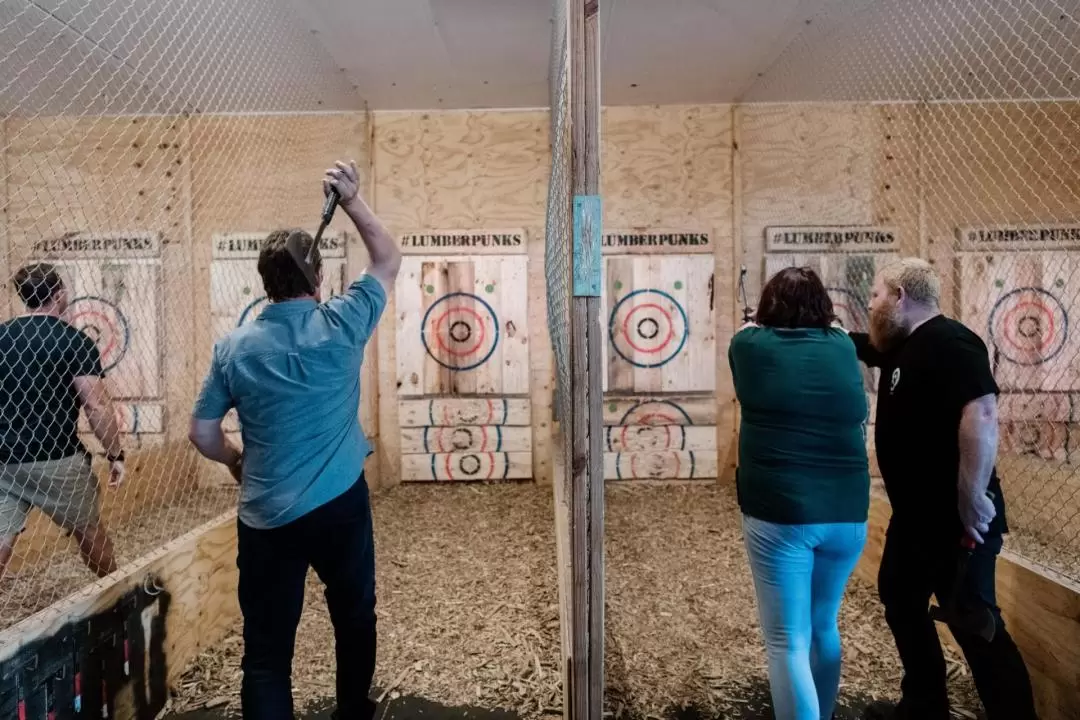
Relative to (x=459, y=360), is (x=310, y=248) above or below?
above

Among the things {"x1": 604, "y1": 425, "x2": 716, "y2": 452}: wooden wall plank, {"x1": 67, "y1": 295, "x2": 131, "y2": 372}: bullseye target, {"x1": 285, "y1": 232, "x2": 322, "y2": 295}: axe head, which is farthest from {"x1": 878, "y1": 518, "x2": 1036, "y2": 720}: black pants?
{"x1": 67, "y1": 295, "x2": 131, "y2": 372}: bullseye target

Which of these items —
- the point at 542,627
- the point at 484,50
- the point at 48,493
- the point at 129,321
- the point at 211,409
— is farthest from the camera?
the point at 129,321

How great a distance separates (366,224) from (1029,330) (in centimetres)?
402

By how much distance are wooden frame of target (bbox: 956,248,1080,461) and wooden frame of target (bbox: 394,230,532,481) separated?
2.76 m

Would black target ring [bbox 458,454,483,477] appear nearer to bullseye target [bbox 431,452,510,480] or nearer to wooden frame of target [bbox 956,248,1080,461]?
bullseye target [bbox 431,452,510,480]

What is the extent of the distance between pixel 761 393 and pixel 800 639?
0.59 metres

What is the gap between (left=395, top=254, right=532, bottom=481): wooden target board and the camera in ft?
12.7

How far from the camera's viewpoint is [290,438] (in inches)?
53.3

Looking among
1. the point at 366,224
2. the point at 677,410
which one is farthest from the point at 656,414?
the point at 366,224

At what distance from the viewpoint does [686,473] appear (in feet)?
12.7

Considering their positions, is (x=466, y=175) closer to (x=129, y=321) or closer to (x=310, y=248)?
(x=129, y=321)

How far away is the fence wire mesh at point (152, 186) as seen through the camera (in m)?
2.57

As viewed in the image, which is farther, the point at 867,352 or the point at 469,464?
the point at 469,464

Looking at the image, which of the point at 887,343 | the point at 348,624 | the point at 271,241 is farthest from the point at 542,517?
the point at 271,241
